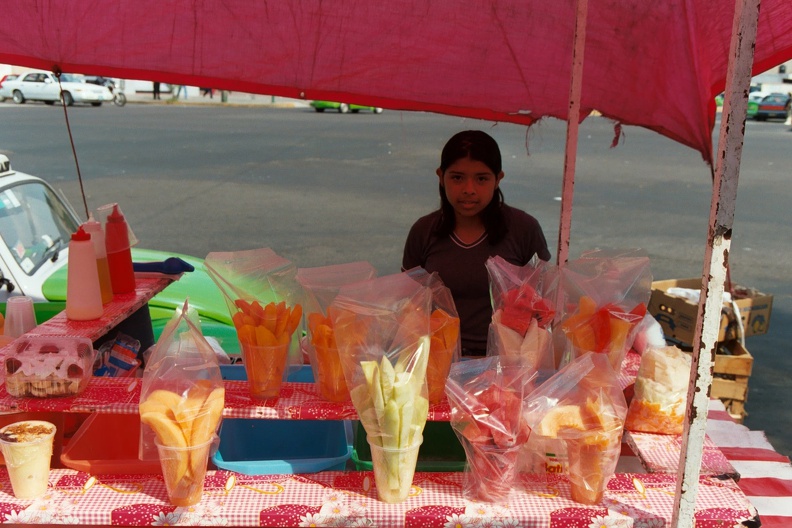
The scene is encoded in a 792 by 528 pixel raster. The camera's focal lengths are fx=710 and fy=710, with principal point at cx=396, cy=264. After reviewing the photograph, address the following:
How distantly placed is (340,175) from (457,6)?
927 cm

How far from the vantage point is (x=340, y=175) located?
1177 cm

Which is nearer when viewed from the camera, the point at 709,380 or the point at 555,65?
the point at 709,380

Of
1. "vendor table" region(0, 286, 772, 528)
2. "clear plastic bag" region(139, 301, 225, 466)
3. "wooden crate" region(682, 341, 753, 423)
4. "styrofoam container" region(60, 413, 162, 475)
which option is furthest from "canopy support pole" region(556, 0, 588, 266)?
"wooden crate" region(682, 341, 753, 423)

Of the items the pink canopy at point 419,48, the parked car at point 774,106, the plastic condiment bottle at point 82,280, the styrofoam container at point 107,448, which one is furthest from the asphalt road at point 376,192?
the parked car at point 774,106

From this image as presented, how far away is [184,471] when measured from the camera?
1619mm

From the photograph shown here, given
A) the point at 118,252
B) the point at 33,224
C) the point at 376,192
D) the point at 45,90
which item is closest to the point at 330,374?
the point at 118,252

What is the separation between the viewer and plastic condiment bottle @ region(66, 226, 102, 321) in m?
A: 2.18

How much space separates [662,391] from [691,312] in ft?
8.89

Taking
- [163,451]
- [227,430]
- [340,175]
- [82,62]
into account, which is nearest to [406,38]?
[82,62]

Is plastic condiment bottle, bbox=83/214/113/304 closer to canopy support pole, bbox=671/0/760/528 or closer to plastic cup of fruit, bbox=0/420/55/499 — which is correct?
plastic cup of fruit, bbox=0/420/55/499

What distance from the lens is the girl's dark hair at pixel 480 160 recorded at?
2.57m

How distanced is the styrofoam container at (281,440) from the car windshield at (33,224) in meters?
2.25

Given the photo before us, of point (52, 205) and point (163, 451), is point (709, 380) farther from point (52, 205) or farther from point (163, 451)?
point (52, 205)

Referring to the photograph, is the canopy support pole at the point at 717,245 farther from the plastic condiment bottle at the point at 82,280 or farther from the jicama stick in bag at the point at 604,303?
the plastic condiment bottle at the point at 82,280
